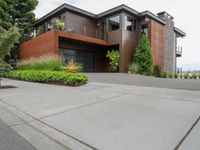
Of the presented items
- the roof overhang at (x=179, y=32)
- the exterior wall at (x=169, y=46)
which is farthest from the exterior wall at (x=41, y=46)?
the roof overhang at (x=179, y=32)

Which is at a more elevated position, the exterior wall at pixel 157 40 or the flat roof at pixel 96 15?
the flat roof at pixel 96 15

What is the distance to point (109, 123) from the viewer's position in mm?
4750

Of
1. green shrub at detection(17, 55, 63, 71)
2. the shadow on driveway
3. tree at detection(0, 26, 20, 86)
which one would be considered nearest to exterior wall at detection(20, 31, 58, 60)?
green shrub at detection(17, 55, 63, 71)

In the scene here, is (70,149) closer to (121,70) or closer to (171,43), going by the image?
(121,70)

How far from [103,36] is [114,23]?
183 cm

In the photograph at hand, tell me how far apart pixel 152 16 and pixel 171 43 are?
217 inches

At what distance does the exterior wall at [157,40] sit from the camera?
865 inches

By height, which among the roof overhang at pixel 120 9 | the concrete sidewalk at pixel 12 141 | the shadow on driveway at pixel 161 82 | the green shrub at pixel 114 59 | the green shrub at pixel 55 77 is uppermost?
the roof overhang at pixel 120 9

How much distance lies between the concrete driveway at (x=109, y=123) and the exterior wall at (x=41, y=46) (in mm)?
11196

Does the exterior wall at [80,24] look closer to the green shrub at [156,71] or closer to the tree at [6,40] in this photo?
the green shrub at [156,71]

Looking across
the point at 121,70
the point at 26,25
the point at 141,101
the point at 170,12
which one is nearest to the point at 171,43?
the point at 170,12

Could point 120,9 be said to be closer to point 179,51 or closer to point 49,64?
point 49,64

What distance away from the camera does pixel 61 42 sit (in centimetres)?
2106

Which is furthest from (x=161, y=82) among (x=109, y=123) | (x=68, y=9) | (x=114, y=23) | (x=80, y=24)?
(x=68, y=9)
